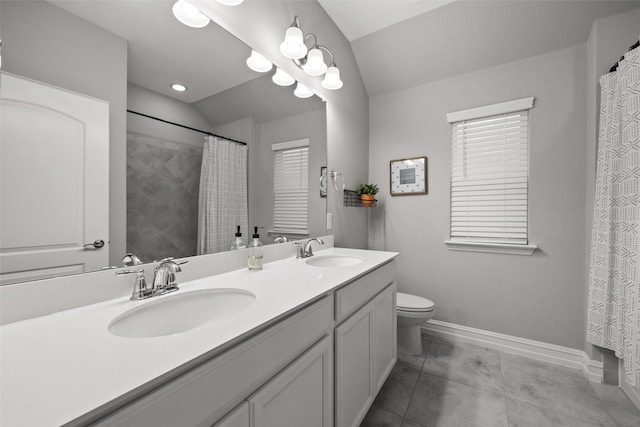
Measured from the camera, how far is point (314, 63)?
1.74 m

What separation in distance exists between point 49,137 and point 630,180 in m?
2.61

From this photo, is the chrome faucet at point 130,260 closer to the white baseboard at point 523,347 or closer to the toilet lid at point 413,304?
the toilet lid at point 413,304

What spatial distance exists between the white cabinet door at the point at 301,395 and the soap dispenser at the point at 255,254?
20.3 inches

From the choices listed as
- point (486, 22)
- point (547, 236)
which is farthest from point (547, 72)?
point (547, 236)

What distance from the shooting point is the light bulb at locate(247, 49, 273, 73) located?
4.75 feet

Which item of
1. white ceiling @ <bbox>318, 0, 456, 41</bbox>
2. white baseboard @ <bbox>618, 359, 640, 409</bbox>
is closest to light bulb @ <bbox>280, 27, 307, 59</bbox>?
white ceiling @ <bbox>318, 0, 456, 41</bbox>

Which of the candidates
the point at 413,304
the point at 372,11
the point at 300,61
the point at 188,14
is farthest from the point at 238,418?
the point at 372,11

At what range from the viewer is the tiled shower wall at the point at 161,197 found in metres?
0.95

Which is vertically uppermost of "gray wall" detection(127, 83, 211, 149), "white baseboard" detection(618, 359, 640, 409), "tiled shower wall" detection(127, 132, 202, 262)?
"gray wall" detection(127, 83, 211, 149)

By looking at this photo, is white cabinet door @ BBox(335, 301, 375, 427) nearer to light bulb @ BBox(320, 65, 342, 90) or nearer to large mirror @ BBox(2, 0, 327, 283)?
large mirror @ BBox(2, 0, 327, 283)

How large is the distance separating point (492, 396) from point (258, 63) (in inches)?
97.7

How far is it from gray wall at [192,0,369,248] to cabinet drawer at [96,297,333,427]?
1375 mm

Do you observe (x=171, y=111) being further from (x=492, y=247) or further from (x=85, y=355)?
(x=492, y=247)

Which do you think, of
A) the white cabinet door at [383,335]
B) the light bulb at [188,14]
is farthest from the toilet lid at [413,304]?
the light bulb at [188,14]
